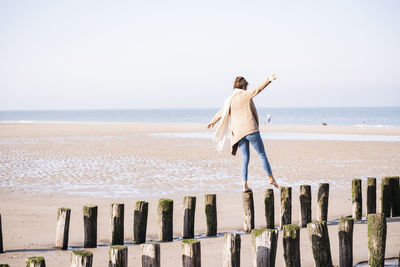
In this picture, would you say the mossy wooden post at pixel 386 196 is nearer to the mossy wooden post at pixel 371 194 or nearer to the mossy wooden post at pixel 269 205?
the mossy wooden post at pixel 371 194

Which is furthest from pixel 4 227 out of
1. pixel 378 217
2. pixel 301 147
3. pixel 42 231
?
pixel 301 147

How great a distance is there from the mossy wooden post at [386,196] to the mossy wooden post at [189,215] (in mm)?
3376

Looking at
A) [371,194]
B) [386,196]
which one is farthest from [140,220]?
[386,196]

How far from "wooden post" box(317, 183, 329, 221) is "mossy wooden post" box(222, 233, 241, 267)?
3192 mm

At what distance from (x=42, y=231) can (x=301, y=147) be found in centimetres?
1834

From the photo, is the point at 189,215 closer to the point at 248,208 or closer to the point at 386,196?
the point at 248,208

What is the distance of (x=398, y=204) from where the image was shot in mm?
8438

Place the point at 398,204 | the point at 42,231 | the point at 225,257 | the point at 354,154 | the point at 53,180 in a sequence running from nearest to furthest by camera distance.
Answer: the point at 225,257
the point at 42,231
the point at 398,204
the point at 53,180
the point at 354,154

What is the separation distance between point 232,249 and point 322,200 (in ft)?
10.8

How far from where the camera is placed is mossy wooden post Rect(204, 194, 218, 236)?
23.6 ft

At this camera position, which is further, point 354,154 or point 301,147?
point 301,147

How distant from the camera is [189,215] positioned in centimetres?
710

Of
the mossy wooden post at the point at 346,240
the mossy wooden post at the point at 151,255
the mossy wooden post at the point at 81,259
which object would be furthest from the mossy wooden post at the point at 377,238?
the mossy wooden post at the point at 81,259

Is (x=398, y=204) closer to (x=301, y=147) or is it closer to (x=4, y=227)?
(x=4, y=227)
